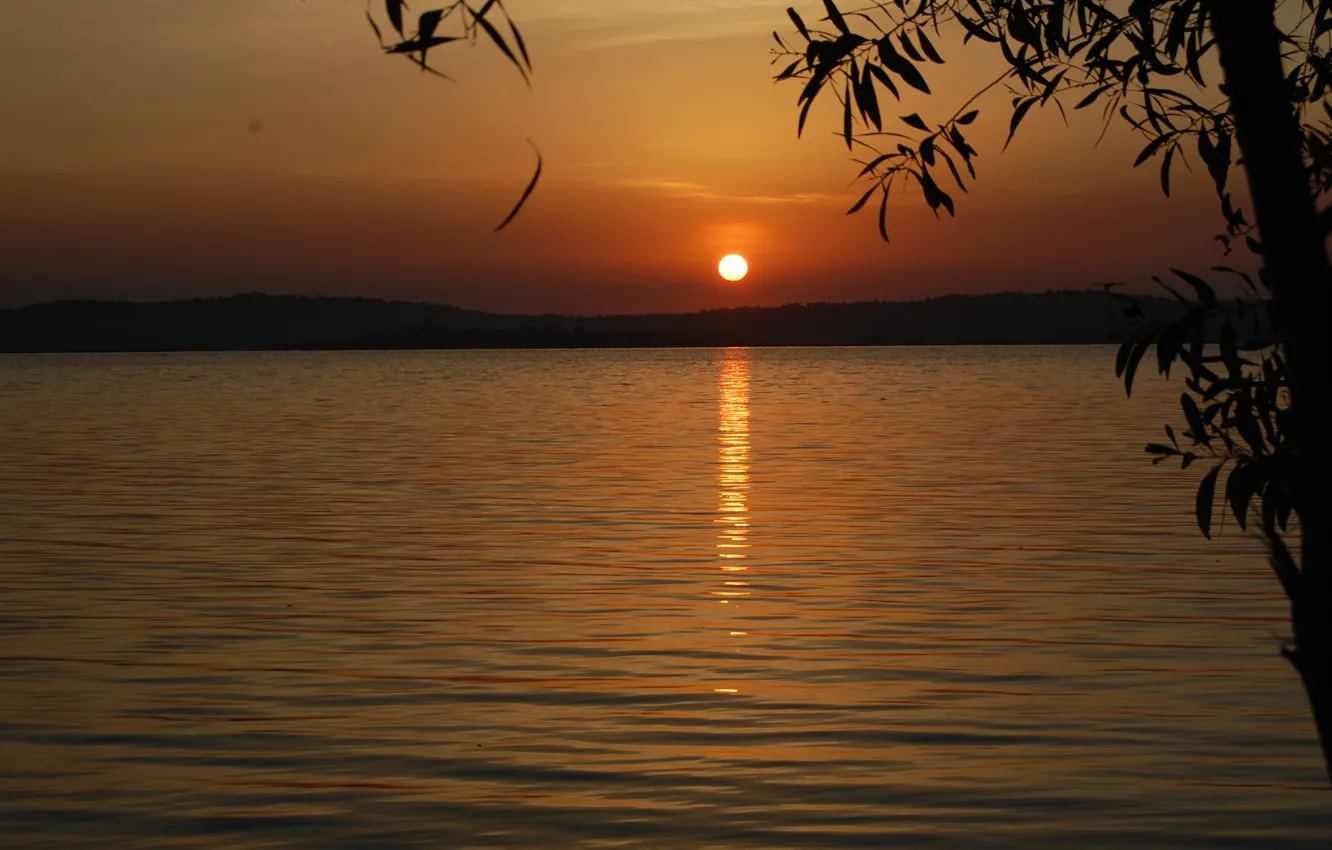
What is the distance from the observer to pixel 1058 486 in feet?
87.1

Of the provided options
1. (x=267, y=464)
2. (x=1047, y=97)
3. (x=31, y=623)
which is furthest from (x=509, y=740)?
(x=267, y=464)

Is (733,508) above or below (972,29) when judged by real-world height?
below

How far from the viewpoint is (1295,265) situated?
11.4 feet

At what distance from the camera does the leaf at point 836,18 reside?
5.70 meters

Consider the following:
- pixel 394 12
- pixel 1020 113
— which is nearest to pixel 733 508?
pixel 1020 113

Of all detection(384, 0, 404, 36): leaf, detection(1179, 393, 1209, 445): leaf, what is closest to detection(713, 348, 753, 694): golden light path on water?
detection(1179, 393, 1209, 445): leaf

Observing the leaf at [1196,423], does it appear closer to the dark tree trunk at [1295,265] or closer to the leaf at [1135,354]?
the leaf at [1135,354]

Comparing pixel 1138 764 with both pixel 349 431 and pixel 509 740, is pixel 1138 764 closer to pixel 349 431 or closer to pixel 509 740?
pixel 509 740

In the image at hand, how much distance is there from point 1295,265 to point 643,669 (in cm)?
870

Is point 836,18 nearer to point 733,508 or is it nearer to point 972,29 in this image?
point 972,29

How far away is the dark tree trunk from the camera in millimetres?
3396

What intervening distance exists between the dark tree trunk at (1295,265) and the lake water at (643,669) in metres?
0.57

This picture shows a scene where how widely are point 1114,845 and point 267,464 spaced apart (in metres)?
26.3

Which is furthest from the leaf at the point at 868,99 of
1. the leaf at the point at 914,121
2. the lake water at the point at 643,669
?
the lake water at the point at 643,669
